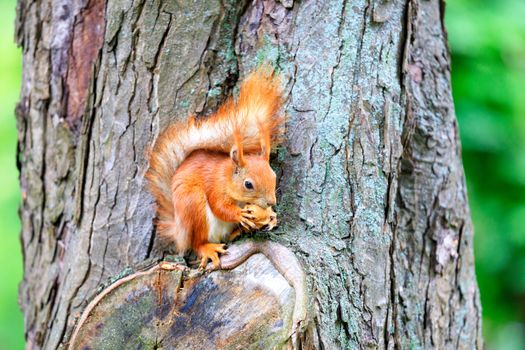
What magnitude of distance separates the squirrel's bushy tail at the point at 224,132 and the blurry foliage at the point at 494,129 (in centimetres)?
115

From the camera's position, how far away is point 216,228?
141 cm

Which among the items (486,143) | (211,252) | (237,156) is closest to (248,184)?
Result: (237,156)

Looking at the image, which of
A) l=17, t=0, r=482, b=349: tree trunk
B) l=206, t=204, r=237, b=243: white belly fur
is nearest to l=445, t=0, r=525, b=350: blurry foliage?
l=17, t=0, r=482, b=349: tree trunk

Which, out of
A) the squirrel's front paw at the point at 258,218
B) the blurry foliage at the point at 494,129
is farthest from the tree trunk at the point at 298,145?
the blurry foliage at the point at 494,129

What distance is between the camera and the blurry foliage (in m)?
2.31

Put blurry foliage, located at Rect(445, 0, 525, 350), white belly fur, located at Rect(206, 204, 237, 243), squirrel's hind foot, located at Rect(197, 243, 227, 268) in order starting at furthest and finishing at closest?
blurry foliage, located at Rect(445, 0, 525, 350) → white belly fur, located at Rect(206, 204, 237, 243) → squirrel's hind foot, located at Rect(197, 243, 227, 268)

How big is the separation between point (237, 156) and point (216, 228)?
0.53 ft

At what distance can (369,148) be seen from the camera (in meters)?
→ 1.39

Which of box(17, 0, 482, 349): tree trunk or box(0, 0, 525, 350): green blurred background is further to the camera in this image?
box(0, 0, 525, 350): green blurred background

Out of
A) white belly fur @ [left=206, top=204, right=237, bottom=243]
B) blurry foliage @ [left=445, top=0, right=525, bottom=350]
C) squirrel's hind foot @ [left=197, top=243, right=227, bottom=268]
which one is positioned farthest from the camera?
blurry foliage @ [left=445, top=0, right=525, bottom=350]

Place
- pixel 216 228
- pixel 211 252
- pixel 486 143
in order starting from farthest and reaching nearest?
pixel 486 143 → pixel 216 228 → pixel 211 252

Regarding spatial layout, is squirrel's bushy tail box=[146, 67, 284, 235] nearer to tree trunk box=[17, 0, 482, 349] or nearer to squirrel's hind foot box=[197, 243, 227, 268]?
tree trunk box=[17, 0, 482, 349]

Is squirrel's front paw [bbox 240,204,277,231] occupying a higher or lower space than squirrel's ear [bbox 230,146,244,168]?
lower

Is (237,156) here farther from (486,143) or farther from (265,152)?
(486,143)
